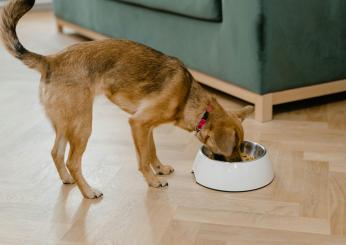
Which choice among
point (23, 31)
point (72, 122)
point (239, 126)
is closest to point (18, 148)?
point (72, 122)

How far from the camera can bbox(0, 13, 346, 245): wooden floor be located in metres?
2.20

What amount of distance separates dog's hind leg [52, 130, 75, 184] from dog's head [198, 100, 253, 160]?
2.05ft

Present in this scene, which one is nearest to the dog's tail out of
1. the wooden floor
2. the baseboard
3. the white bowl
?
the wooden floor

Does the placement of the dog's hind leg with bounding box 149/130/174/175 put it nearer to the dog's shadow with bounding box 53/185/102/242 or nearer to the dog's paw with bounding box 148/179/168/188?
the dog's paw with bounding box 148/179/168/188

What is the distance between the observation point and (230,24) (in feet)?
11.1

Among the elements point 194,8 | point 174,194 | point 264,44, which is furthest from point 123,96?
point 194,8

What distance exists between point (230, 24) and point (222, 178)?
1.20 m

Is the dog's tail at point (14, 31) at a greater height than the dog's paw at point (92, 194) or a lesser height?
greater

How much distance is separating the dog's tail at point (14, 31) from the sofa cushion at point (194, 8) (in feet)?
4.40

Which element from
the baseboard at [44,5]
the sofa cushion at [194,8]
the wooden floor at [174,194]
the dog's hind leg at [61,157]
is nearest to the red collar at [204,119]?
the wooden floor at [174,194]

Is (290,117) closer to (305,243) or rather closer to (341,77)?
(341,77)

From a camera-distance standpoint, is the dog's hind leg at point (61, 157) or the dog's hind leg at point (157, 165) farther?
the dog's hind leg at point (157, 165)

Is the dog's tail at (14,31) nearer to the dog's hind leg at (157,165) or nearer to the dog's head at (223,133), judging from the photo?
the dog's hind leg at (157,165)

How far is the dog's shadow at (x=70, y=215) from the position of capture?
2221mm
